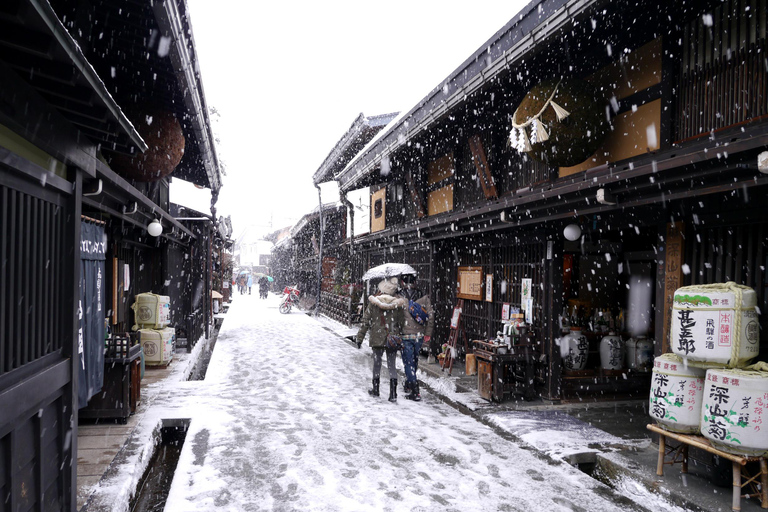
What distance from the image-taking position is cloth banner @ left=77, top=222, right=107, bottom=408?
616 cm

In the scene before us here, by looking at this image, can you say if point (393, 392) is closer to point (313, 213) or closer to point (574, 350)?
point (574, 350)

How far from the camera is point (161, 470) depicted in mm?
6426

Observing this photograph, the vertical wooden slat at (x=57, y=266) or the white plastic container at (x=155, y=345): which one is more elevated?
the vertical wooden slat at (x=57, y=266)

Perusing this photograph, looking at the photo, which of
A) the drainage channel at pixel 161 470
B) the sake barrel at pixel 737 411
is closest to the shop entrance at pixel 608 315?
the sake barrel at pixel 737 411

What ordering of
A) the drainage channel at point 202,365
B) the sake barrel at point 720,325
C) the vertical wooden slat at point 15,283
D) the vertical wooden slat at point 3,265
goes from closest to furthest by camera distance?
the vertical wooden slat at point 3,265 < the vertical wooden slat at point 15,283 < the sake barrel at point 720,325 < the drainage channel at point 202,365

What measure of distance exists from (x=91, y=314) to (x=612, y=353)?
9028mm

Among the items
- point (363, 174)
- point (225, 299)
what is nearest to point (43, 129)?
point (363, 174)

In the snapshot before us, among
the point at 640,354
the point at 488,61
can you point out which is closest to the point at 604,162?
the point at 488,61

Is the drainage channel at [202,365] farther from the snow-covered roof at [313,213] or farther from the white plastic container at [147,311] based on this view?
the snow-covered roof at [313,213]

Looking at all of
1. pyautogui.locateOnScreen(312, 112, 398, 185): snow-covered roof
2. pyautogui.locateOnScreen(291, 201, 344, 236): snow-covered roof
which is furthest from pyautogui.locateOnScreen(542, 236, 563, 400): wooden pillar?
pyautogui.locateOnScreen(291, 201, 344, 236): snow-covered roof

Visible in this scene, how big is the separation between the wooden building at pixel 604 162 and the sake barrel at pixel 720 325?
0.61 meters

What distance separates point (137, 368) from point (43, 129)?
5.09 metres

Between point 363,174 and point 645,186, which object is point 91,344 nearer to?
point 645,186

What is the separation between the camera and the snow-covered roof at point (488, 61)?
6266mm
